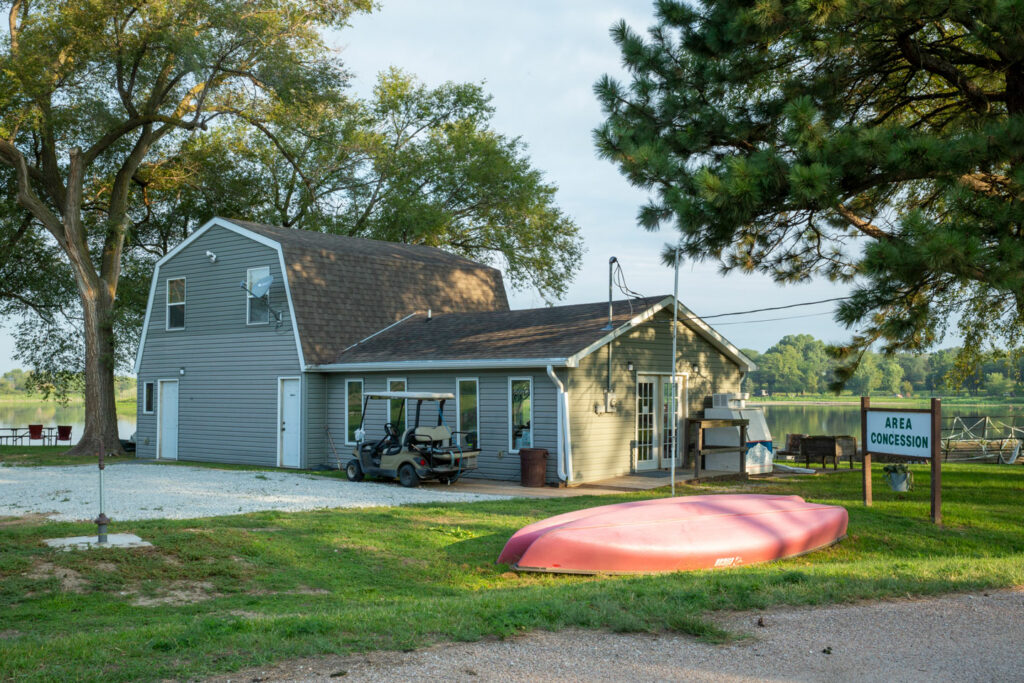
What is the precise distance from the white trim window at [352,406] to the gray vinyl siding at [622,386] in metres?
5.79

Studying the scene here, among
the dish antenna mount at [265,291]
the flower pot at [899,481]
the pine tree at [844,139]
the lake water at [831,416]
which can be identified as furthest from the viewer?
the lake water at [831,416]

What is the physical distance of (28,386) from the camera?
32.6m

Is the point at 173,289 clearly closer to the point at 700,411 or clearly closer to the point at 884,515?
the point at 700,411

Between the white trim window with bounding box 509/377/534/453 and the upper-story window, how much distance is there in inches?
422

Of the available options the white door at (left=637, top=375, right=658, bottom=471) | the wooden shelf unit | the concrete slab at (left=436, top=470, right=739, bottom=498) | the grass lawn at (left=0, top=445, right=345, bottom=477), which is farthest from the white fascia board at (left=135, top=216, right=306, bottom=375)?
the wooden shelf unit

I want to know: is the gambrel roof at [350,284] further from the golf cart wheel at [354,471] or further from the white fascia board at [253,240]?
the golf cart wheel at [354,471]

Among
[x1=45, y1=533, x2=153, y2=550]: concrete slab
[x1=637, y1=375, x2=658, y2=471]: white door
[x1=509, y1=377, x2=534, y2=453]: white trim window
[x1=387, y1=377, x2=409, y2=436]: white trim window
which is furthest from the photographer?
[x1=387, y1=377, x2=409, y2=436]: white trim window

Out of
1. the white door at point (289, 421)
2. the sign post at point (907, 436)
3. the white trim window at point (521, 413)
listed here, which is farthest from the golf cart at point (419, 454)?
the sign post at point (907, 436)

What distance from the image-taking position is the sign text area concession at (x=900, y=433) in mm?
11789

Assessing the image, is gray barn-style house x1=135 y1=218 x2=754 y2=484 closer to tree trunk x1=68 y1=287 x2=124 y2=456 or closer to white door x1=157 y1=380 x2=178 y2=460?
white door x1=157 y1=380 x2=178 y2=460

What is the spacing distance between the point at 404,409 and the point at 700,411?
6497mm

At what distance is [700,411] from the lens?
19766mm

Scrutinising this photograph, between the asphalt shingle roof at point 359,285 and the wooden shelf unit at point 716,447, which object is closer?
the wooden shelf unit at point 716,447

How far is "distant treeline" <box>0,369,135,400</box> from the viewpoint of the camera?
32562 mm
